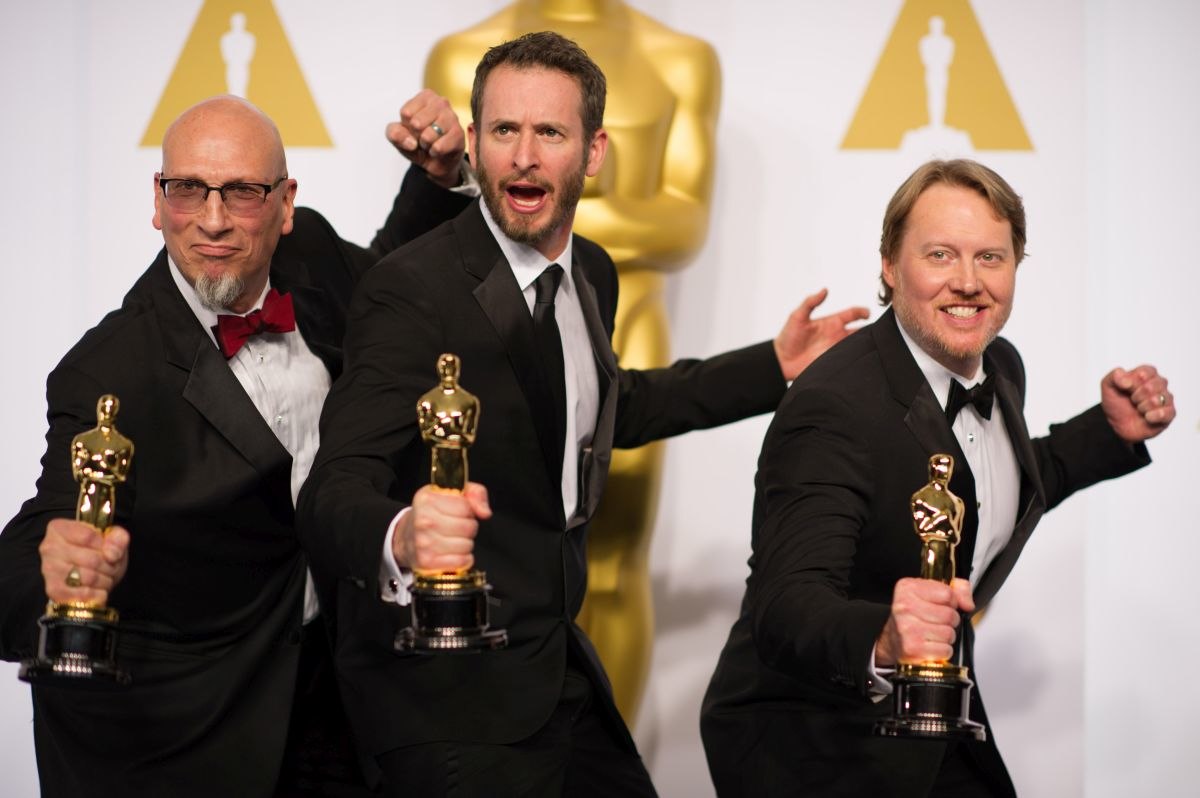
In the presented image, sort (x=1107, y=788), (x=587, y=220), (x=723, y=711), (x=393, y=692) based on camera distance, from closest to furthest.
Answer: (x=393, y=692)
(x=723, y=711)
(x=587, y=220)
(x=1107, y=788)

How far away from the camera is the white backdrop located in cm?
493

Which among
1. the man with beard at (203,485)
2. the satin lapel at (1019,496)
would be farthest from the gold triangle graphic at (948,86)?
the man with beard at (203,485)

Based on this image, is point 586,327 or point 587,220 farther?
point 587,220

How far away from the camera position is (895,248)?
323 cm

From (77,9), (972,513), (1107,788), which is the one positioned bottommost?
(1107,788)

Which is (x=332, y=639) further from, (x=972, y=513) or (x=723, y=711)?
(x=972, y=513)

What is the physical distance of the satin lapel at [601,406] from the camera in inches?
122

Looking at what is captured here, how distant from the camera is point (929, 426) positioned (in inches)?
116

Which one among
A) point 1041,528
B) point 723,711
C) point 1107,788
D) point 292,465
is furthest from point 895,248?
point 1107,788

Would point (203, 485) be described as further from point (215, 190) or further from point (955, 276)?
point (955, 276)

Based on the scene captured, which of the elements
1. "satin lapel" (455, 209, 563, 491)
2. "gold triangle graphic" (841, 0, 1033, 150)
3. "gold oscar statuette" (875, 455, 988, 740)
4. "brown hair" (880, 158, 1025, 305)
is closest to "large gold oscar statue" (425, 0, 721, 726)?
"gold triangle graphic" (841, 0, 1033, 150)

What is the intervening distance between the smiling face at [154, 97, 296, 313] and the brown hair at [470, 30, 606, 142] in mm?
430

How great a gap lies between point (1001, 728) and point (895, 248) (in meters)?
2.22

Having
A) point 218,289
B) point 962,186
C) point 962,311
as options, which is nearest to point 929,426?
point 962,311
